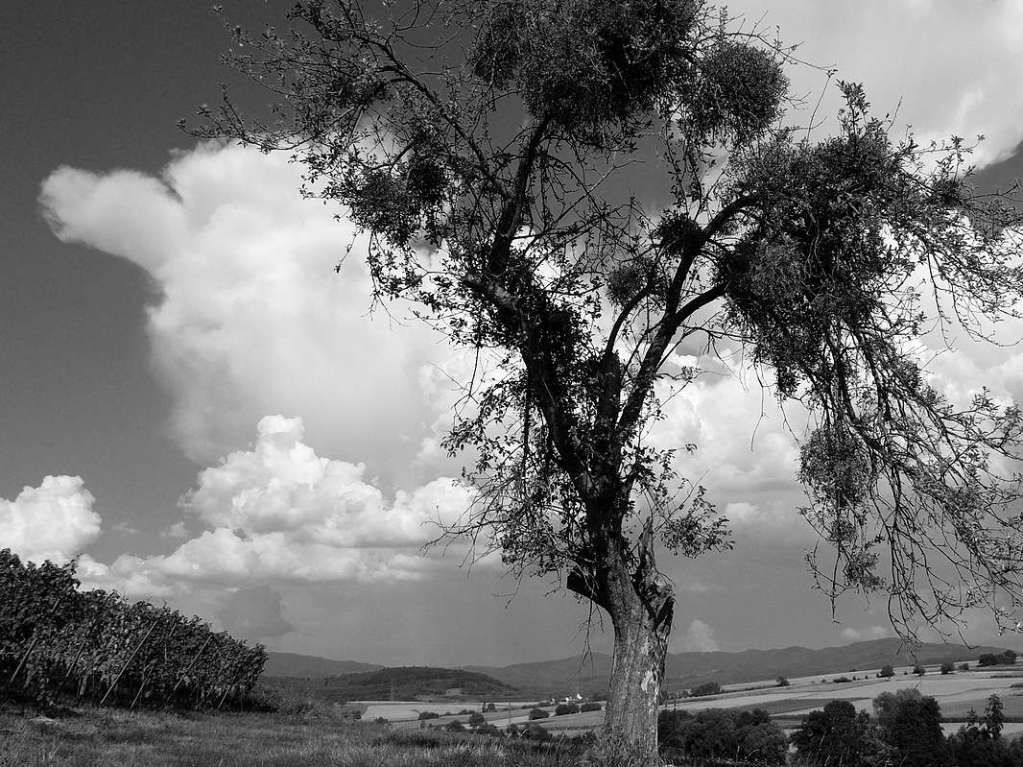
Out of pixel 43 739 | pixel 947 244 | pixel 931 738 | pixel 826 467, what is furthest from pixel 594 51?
pixel 931 738

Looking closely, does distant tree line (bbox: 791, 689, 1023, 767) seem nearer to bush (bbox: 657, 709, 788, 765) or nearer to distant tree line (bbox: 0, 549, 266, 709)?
bush (bbox: 657, 709, 788, 765)

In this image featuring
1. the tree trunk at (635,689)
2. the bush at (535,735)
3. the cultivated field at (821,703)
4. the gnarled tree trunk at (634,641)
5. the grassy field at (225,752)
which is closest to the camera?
the grassy field at (225,752)

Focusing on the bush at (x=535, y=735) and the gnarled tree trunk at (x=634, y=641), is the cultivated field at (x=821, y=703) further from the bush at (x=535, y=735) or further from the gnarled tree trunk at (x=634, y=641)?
the gnarled tree trunk at (x=634, y=641)

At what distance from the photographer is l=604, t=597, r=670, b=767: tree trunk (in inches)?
446

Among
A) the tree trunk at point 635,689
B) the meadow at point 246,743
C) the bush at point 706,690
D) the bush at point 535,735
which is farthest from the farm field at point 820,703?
the tree trunk at point 635,689

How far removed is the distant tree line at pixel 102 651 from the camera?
27406 mm

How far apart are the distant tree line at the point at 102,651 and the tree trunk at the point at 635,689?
21562 mm

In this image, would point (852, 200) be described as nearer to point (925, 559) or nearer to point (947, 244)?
point (947, 244)

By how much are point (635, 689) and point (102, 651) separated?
106 feet

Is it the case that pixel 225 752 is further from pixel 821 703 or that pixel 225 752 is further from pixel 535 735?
pixel 821 703

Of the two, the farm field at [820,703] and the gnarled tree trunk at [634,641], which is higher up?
the gnarled tree trunk at [634,641]

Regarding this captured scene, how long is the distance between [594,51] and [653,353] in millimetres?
5073

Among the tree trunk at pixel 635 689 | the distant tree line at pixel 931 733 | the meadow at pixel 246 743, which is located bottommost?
the distant tree line at pixel 931 733

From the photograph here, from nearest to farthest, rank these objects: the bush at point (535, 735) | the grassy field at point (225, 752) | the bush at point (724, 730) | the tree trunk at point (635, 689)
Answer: the grassy field at point (225, 752), the tree trunk at point (635, 689), the bush at point (535, 735), the bush at point (724, 730)
